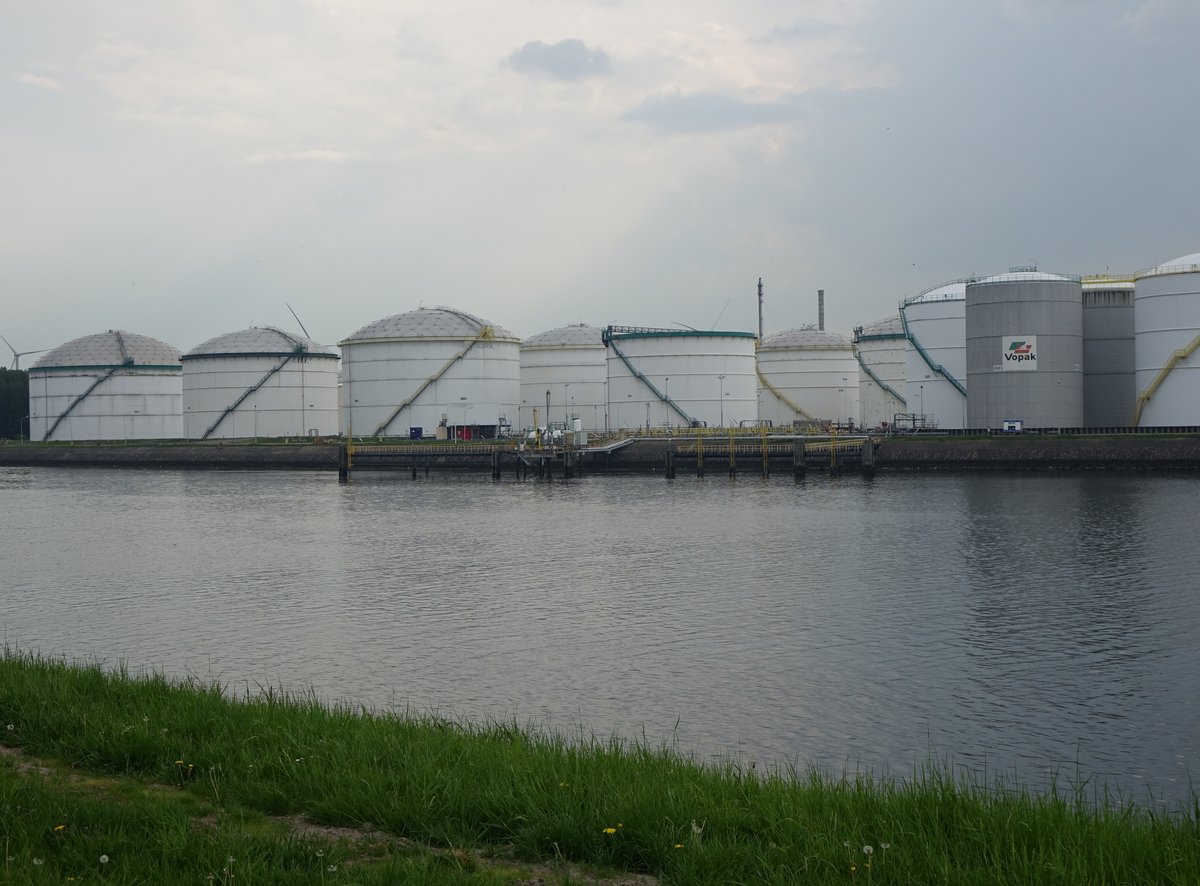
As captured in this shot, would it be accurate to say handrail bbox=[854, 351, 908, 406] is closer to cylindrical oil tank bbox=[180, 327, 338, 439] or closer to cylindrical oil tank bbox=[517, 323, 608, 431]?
cylindrical oil tank bbox=[517, 323, 608, 431]

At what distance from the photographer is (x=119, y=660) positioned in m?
22.0

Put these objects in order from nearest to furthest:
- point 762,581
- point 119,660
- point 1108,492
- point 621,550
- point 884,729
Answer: point 884,729 < point 119,660 < point 762,581 < point 621,550 < point 1108,492

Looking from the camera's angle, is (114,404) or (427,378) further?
(114,404)

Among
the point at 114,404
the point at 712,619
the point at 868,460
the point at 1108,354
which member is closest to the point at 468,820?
the point at 712,619

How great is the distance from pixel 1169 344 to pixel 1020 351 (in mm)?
9163

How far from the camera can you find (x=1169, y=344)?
8044 cm

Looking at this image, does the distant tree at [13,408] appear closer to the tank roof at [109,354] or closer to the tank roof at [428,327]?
the tank roof at [109,354]

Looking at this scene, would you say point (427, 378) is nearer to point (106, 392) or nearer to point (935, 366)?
point (106, 392)

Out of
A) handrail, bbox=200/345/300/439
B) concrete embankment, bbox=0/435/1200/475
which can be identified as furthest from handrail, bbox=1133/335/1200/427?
handrail, bbox=200/345/300/439

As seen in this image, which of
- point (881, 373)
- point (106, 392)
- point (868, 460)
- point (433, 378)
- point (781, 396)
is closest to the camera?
point (868, 460)

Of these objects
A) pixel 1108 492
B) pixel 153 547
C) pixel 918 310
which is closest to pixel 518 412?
→ pixel 918 310

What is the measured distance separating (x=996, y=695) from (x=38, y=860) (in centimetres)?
1561

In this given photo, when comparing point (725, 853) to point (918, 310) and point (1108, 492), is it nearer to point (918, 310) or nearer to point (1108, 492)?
point (1108, 492)

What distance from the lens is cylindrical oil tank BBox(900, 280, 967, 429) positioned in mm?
90375
